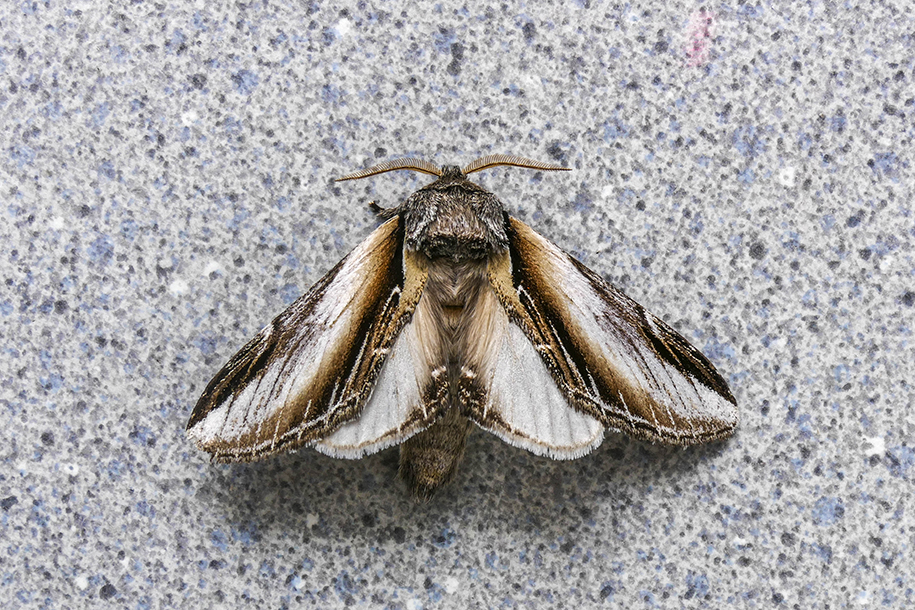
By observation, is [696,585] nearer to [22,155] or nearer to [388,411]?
[388,411]

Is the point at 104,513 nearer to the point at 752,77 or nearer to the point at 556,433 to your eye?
the point at 556,433

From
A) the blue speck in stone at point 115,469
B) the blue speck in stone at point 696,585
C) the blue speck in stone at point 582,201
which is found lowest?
the blue speck in stone at point 696,585

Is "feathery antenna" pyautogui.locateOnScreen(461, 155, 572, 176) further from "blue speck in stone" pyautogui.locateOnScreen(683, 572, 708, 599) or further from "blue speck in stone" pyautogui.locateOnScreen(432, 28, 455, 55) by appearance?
"blue speck in stone" pyautogui.locateOnScreen(683, 572, 708, 599)

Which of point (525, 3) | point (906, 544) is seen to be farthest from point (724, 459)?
point (525, 3)

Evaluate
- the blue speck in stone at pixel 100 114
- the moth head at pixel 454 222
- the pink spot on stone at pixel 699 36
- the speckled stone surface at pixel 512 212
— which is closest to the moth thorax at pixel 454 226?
the moth head at pixel 454 222

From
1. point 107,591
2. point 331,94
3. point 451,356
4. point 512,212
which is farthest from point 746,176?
point 107,591

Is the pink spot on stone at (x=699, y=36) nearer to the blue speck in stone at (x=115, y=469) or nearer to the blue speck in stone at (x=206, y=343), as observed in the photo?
the blue speck in stone at (x=206, y=343)
